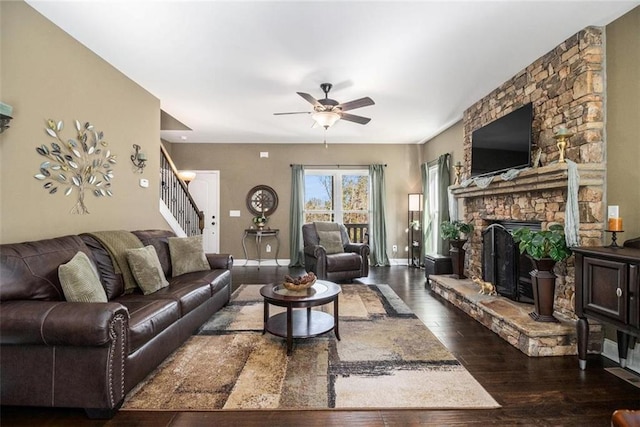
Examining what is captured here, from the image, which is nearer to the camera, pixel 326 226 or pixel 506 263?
pixel 506 263

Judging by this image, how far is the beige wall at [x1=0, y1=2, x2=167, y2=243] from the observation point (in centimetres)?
237

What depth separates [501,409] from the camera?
6.37 ft

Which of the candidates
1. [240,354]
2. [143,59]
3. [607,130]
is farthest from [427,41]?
[240,354]

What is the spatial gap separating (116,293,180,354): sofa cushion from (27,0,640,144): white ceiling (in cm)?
229

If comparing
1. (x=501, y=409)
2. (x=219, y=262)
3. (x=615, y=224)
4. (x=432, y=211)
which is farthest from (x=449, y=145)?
(x=501, y=409)

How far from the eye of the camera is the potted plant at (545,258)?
2695 mm

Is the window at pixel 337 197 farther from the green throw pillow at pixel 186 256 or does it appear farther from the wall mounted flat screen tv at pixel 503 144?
the green throw pillow at pixel 186 256

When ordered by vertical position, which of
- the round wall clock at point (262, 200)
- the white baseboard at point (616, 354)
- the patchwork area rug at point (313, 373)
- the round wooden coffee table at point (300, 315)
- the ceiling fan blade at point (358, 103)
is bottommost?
the patchwork area rug at point (313, 373)

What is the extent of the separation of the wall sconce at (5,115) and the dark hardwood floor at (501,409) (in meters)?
1.89

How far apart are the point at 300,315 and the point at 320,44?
8.74ft

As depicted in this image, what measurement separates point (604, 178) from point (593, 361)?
1.51 meters

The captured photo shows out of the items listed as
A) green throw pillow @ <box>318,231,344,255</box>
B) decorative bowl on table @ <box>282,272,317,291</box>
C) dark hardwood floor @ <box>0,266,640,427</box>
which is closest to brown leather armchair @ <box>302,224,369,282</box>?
green throw pillow @ <box>318,231,344,255</box>

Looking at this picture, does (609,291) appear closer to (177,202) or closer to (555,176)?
(555,176)

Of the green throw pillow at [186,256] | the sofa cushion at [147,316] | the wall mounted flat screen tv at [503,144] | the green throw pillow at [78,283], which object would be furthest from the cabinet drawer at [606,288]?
the green throw pillow at [186,256]
